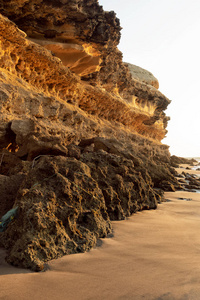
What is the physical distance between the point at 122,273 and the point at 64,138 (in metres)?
Answer: 5.19

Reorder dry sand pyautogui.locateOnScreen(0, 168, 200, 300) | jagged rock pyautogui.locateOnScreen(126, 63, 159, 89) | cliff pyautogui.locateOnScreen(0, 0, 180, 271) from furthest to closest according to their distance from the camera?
1. jagged rock pyautogui.locateOnScreen(126, 63, 159, 89)
2. cliff pyautogui.locateOnScreen(0, 0, 180, 271)
3. dry sand pyautogui.locateOnScreen(0, 168, 200, 300)

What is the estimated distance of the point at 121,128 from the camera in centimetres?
1838

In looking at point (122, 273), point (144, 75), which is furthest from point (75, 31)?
point (144, 75)

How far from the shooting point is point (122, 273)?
4.90ft

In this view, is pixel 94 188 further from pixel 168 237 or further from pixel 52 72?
pixel 52 72

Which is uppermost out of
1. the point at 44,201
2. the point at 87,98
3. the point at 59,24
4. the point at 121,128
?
the point at 59,24

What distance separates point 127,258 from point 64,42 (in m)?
12.6

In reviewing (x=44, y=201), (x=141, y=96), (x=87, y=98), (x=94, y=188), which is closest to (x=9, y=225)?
(x=44, y=201)

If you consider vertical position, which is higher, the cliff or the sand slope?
the cliff

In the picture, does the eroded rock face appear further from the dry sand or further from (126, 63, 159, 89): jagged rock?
(126, 63, 159, 89): jagged rock

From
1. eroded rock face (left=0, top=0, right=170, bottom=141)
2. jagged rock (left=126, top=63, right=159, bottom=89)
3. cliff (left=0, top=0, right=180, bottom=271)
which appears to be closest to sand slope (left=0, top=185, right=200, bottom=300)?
cliff (left=0, top=0, right=180, bottom=271)

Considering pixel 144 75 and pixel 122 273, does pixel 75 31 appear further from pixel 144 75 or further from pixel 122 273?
pixel 144 75

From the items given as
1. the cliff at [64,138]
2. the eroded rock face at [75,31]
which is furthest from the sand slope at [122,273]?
the eroded rock face at [75,31]

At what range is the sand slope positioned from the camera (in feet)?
4.01
